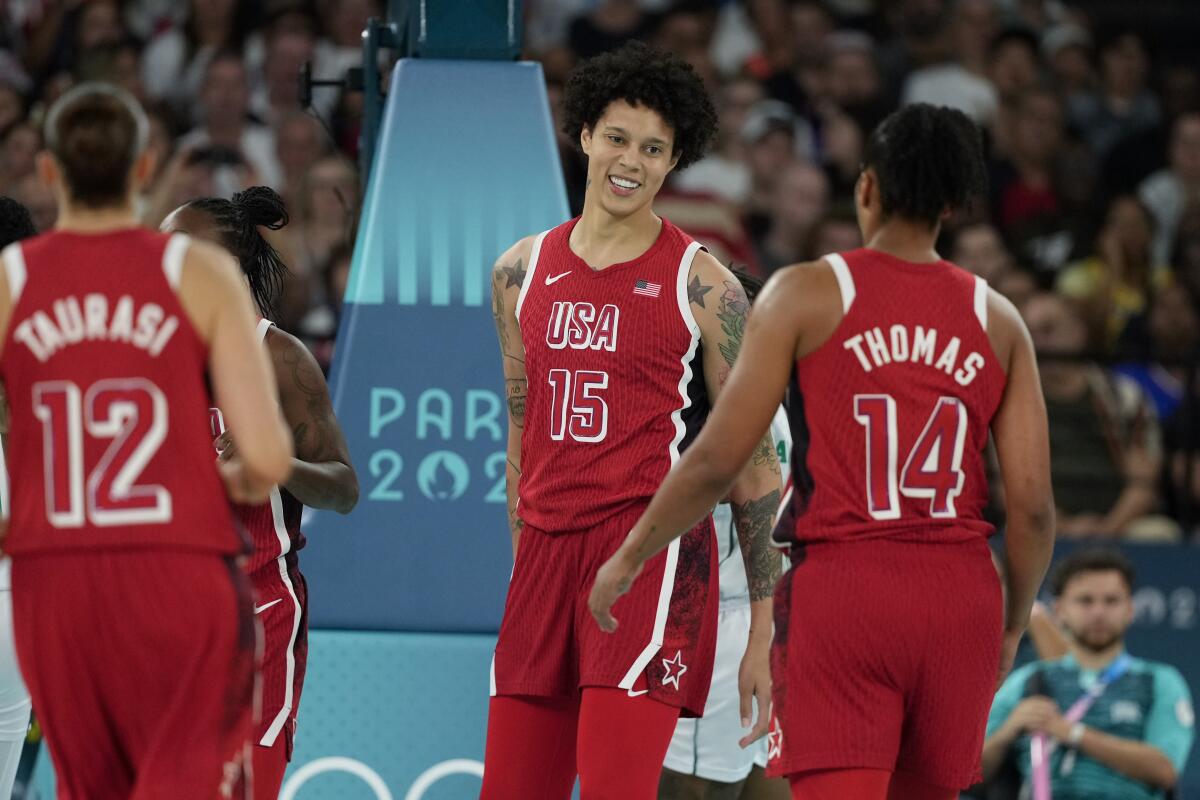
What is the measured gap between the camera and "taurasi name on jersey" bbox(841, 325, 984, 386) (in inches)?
150

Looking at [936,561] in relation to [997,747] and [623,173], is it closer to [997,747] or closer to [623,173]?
[623,173]

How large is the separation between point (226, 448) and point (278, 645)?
0.47m

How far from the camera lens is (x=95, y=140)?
11.1 feet

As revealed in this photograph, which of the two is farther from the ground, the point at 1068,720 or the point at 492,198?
the point at 492,198

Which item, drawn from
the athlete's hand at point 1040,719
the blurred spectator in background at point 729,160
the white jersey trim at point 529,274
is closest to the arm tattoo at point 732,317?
the white jersey trim at point 529,274

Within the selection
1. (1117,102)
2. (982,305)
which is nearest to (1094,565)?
(982,305)

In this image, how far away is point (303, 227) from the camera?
384 inches

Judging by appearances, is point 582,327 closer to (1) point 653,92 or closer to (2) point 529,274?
(2) point 529,274

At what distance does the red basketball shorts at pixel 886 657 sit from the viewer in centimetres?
380

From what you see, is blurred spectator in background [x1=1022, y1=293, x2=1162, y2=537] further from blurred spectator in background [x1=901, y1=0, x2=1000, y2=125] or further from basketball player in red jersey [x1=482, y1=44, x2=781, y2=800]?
basketball player in red jersey [x1=482, y1=44, x2=781, y2=800]

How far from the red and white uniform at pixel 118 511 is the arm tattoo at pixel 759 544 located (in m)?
1.63

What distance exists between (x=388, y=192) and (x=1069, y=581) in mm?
3036

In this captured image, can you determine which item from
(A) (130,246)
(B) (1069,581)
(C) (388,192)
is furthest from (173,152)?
(A) (130,246)

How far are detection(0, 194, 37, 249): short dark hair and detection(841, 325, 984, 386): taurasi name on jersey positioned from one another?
221 centimetres
